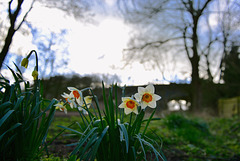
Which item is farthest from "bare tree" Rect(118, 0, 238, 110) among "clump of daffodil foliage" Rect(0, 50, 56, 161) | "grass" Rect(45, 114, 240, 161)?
"clump of daffodil foliage" Rect(0, 50, 56, 161)

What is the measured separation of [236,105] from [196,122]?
4842mm

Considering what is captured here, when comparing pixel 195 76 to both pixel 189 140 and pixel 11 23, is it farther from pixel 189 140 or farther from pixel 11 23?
pixel 11 23

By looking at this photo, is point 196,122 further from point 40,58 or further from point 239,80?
point 239,80

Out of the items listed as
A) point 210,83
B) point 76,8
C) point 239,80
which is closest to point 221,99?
point 239,80

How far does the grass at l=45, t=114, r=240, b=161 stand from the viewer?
2112mm

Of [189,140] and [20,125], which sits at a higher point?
[20,125]

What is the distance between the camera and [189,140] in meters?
2.96

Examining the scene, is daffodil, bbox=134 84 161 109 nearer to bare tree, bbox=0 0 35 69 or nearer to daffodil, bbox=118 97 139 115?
daffodil, bbox=118 97 139 115

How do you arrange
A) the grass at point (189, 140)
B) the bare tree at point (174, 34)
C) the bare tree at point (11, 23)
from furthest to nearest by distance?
1. the bare tree at point (174, 34)
2. the grass at point (189, 140)
3. the bare tree at point (11, 23)

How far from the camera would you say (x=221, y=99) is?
30.9 ft

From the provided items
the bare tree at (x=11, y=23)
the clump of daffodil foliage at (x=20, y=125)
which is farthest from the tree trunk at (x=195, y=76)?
the clump of daffodil foliage at (x=20, y=125)

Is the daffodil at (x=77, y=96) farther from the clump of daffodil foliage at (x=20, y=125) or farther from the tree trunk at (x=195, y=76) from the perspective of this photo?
the tree trunk at (x=195, y=76)

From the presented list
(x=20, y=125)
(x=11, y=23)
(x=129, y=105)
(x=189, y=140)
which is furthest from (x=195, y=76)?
(x=20, y=125)

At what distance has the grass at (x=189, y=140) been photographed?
2.11 meters
